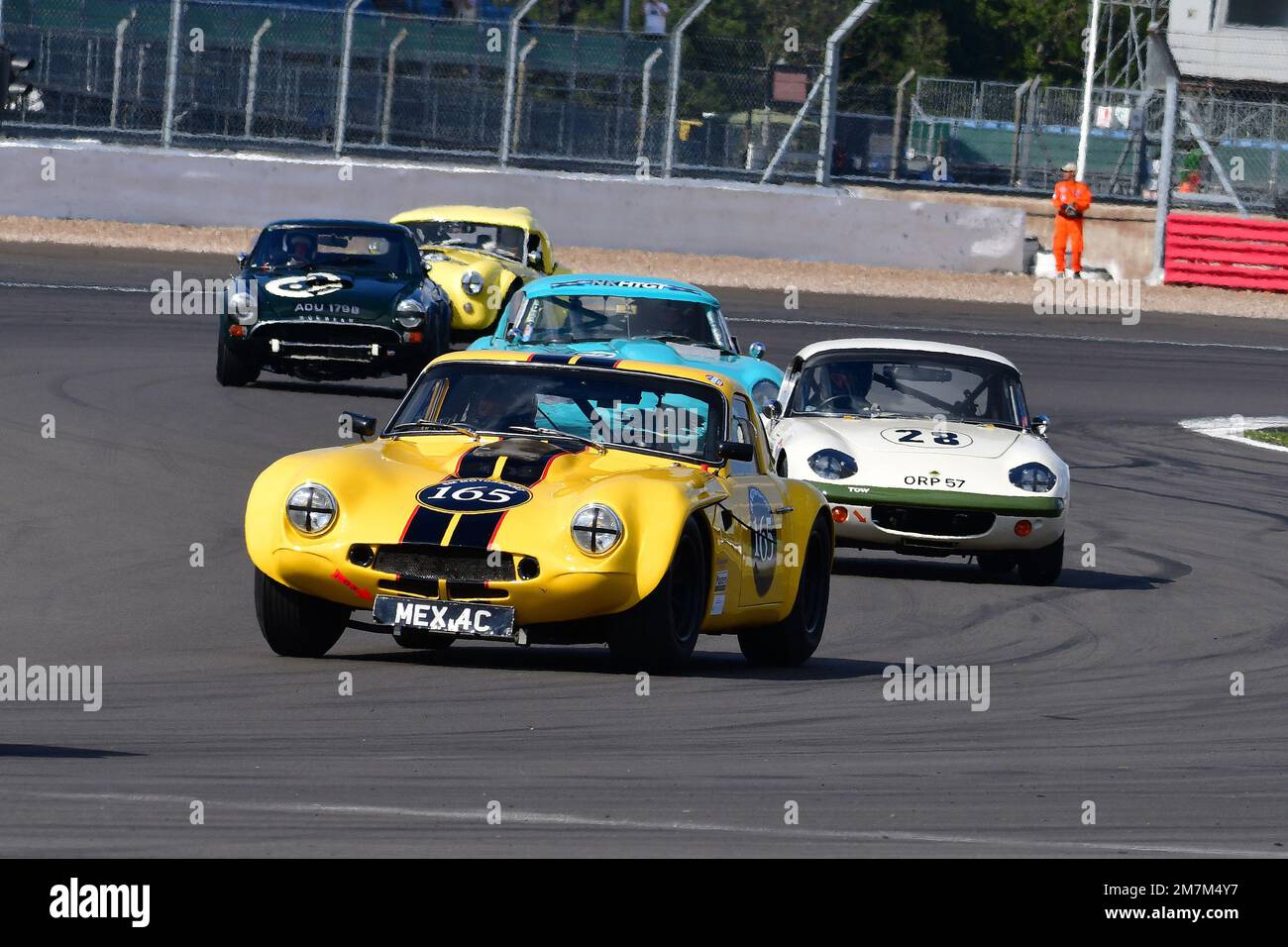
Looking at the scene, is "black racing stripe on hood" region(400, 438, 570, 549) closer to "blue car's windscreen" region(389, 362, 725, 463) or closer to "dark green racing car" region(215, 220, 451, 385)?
"blue car's windscreen" region(389, 362, 725, 463)

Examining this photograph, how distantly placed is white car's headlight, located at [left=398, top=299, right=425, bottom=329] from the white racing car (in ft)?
16.5

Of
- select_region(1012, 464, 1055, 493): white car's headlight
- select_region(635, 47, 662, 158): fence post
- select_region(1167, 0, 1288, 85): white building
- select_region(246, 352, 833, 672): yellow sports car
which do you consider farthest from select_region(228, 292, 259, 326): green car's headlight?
select_region(1167, 0, 1288, 85): white building

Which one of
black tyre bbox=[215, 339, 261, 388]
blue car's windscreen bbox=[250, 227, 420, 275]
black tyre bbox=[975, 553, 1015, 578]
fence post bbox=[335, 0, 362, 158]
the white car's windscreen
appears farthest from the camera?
fence post bbox=[335, 0, 362, 158]

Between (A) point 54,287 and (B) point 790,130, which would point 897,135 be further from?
(A) point 54,287

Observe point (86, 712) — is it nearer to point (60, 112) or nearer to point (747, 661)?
point (747, 661)

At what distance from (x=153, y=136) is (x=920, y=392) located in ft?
65.2

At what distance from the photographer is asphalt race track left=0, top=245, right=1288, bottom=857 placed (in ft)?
19.4

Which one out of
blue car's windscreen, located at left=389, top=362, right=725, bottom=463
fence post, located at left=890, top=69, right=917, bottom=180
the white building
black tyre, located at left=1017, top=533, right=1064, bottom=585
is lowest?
black tyre, located at left=1017, top=533, right=1064, bottom=585

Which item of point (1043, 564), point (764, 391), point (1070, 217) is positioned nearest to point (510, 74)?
point (1070, 217)

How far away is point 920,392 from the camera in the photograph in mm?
13586

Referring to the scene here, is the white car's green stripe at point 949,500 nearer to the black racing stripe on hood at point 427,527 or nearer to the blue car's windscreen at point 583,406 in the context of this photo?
the blue car's windscreen at point 583,406

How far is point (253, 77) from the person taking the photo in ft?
101

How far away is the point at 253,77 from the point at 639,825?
85.9 ft

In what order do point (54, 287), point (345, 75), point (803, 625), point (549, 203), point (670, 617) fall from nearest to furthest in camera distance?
point (670, 617) → point (803, 625) → point (54, 287) → point (345, 75) → point (549, 203)
